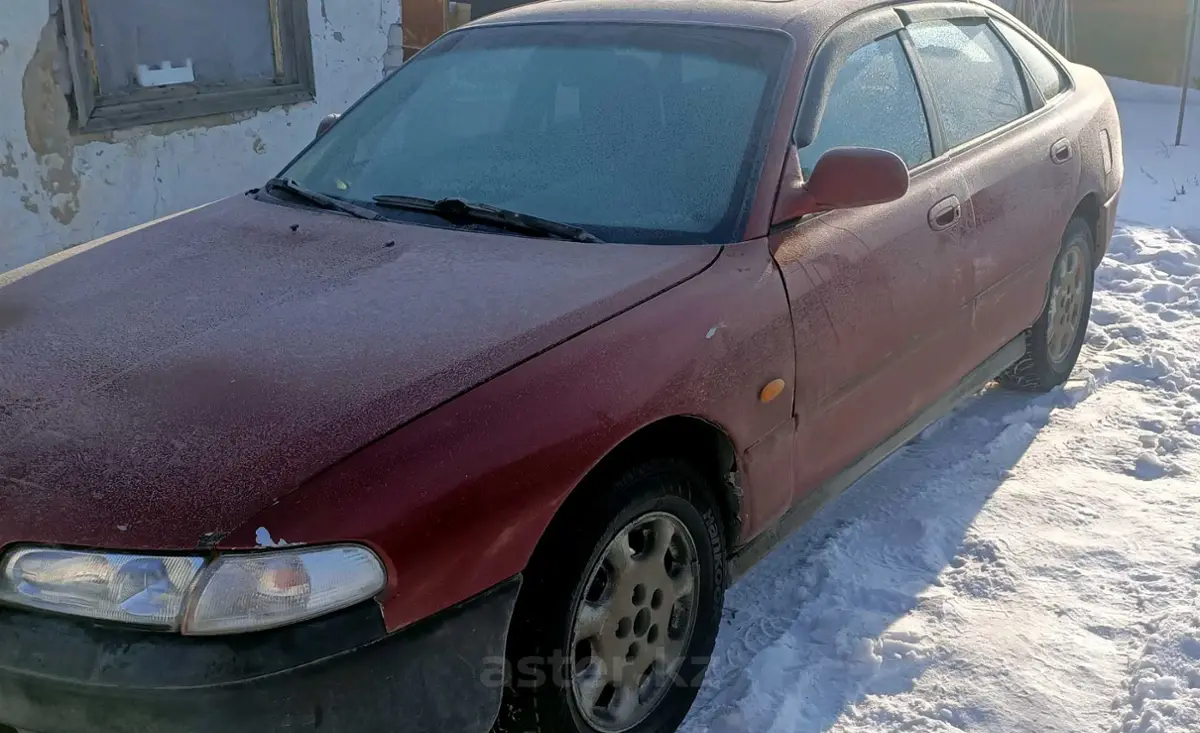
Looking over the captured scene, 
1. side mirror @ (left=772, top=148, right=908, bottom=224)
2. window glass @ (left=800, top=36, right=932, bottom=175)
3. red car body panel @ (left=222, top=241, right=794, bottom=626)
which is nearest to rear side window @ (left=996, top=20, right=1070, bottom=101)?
window glass @ (left=800, top=36, right=932, bottom=175)

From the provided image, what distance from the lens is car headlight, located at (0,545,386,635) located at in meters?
1.87

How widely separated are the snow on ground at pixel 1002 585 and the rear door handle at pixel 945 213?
3.08 feet

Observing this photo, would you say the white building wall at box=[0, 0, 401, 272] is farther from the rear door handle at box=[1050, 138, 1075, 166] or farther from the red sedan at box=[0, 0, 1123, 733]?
the rear door handle at box=[1050, 138, 1075, 166]

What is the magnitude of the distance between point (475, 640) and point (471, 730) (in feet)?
0.57

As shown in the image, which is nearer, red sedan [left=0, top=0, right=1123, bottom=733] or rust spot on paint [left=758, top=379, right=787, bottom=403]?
red sedan [left=0, top=0, right=1123, bottom=733]

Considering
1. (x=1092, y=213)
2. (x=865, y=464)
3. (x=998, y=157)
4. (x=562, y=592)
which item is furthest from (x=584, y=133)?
(x=1092, y=213)

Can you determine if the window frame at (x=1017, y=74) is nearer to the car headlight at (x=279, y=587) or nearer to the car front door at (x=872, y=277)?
the car front door at (x=872, y=277)

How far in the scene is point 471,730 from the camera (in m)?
2.09

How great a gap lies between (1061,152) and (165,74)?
4651mm

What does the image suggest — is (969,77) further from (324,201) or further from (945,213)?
(324,201)

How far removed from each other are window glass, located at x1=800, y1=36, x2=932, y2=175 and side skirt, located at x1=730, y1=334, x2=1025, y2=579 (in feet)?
2.71

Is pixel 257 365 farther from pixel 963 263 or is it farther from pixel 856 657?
pixel 963 263

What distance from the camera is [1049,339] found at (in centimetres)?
453

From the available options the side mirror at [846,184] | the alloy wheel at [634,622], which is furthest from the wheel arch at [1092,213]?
the alloy wheel at [634,622]
